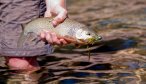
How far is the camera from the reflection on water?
13.7 feet

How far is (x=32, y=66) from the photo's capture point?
436cm

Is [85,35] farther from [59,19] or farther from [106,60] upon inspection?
[106,60]

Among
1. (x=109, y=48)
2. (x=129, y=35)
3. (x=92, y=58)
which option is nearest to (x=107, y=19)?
(x=129, y=35)

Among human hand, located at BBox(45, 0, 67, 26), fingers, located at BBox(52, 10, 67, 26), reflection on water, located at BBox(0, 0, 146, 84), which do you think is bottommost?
reflection on water, located at BBox(0, 0, 146, 84)

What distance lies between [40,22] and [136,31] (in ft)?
8.69

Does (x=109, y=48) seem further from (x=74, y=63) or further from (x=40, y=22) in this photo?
(x=40, y=22)

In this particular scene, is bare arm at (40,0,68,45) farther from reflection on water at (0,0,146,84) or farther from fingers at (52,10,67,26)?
reflection on water at (0,0,146,84)

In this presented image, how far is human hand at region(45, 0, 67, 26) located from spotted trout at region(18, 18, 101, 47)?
0.04 metres

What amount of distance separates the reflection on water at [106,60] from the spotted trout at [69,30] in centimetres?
61

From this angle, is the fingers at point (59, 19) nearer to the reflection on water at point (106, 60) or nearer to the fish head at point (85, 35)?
the fish head at point (85, 35)

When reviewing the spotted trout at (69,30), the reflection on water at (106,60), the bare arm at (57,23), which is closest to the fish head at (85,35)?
the spotted trout at (69,30)

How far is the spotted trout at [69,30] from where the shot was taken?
11.3 ft

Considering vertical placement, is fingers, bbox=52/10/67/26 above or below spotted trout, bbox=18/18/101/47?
above

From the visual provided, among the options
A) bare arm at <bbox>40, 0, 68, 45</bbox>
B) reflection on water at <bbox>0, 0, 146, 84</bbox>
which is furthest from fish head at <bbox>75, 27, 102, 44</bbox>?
reflection on water at <bbox>0, 0, 146, 84</bbox>
